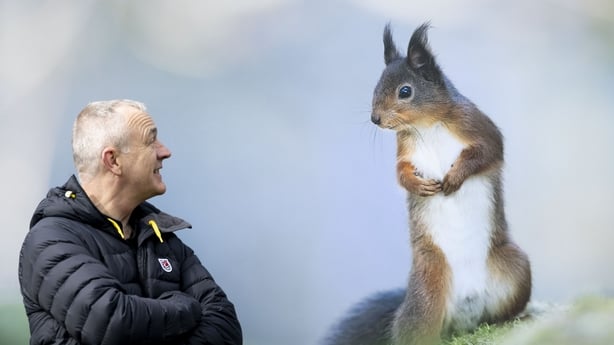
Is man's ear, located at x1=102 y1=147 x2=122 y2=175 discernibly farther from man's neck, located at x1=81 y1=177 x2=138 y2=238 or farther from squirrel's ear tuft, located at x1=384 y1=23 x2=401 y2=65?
squirrel's ear tuft, located at x1=384 y1=23 x2=401 y2=65

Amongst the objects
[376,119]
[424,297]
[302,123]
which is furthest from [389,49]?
[424,297]

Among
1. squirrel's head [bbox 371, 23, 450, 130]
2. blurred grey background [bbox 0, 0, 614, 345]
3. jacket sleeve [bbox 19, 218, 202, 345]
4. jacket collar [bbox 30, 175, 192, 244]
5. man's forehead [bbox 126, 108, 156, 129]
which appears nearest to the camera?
jacket sleeve [bbox 19, 218, 202, 345]

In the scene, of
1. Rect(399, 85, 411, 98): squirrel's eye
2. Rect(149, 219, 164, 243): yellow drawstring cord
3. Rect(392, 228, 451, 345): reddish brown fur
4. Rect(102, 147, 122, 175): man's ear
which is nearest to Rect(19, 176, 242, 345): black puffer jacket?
Rect(149, 219, 164, 243): yellow drawstring cord

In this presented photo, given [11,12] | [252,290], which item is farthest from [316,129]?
[11,12]

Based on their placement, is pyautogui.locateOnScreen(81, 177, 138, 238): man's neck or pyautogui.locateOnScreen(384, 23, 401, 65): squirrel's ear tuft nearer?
pyautogui.locateOnScreen(81, 177, 138, 238): man's neck

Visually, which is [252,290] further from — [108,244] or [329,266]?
[108,244]

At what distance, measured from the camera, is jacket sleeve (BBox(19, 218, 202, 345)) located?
2.11 metres

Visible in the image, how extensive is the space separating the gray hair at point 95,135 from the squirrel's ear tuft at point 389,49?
969 millimetres

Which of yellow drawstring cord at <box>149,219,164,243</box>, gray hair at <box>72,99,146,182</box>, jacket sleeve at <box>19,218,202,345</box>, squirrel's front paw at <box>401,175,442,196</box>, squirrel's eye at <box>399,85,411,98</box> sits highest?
squirrel's eye at <box>399,85,411,98</box>

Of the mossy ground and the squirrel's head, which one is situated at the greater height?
the squirrel's head

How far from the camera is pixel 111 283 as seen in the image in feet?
7.07

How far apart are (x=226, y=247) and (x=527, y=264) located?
43.5 inches

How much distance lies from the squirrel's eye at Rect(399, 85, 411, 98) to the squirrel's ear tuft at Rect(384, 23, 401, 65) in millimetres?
113

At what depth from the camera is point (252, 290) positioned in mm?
3008
